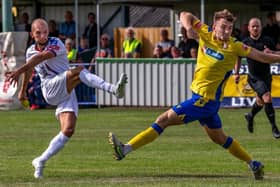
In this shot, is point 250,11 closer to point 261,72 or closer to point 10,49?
point 10,49

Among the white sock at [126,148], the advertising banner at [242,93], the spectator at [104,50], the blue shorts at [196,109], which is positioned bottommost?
the advertising banner at [242,93]

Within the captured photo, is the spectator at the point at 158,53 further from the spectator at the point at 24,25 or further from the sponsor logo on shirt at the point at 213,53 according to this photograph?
the sponsor logo on shirt at the point at 213,53

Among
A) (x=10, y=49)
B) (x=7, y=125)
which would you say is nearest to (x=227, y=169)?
(x=7, y=125)

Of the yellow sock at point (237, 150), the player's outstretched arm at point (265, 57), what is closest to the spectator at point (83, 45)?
the yellow sock at point (237, 150)

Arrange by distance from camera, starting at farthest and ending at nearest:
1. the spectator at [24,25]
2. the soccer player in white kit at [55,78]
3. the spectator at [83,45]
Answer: the spectator at [24,25] → the spectator at [83,45] → the soccer player in white kit at [55,78]

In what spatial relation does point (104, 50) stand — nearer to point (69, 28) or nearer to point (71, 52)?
point (71, 52)

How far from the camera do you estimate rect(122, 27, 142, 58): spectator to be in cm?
2857

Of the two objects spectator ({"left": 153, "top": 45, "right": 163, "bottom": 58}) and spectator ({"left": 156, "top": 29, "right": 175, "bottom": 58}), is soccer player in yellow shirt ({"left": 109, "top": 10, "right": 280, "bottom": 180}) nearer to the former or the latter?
spectator ({"left": 153, "top": 45, "right": 163, "bottom": 58})

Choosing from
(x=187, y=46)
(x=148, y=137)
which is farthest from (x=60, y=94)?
(x=187, y=46)

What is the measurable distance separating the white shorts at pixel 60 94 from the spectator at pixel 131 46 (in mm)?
14898

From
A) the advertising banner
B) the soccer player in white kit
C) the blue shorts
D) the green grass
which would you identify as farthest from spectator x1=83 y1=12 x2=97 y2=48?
the blue shorts

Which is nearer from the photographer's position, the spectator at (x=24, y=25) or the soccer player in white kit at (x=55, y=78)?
the soccer player in white kit at (x=55, y=78)

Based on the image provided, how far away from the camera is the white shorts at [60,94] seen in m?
13.4

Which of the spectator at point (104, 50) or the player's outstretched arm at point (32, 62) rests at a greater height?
the player's outstretched arm at point (32, 62)
